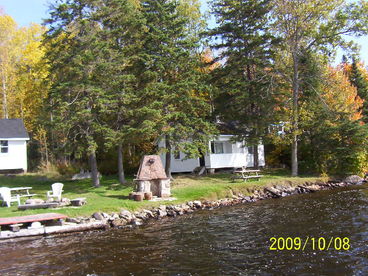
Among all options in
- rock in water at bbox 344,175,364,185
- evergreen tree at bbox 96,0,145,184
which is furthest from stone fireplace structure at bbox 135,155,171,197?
rock in water at bbox 344,175,364,185

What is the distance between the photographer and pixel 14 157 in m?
29.7

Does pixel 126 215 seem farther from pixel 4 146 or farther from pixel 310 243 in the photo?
pixel 4 146

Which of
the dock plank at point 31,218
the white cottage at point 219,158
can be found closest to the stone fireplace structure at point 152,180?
the dock plank at point 31,218

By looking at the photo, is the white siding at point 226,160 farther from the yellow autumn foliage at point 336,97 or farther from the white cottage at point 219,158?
the yellow autumn foliage at point 336,97

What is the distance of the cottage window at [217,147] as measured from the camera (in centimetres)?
3064

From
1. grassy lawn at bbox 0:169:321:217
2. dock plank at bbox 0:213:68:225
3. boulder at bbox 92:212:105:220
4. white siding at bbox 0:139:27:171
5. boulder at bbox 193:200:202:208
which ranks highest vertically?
white siding at bbox 0:139:27:171

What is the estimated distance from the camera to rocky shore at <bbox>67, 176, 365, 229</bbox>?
1487 cm

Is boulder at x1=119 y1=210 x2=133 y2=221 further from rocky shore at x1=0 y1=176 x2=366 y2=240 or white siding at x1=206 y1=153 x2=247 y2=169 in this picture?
white siding at x1=206 y1=153 x2=247 y2=169

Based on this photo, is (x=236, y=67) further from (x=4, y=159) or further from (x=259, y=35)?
(x=4, y=159)

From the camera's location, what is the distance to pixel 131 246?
11414mm

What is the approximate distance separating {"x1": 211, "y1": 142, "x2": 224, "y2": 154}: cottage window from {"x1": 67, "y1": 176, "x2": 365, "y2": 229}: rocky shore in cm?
851

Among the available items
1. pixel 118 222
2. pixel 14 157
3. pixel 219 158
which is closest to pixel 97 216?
pixel 118 222

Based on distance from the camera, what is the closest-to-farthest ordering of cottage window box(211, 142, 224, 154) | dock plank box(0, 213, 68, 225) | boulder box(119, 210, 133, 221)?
dock plank box(0, 213, 68, 225) < boulder box(119, 210, 133, 221) < cottage window box(211, 142, 224, 154)

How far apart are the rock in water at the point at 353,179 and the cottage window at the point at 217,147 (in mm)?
10176
